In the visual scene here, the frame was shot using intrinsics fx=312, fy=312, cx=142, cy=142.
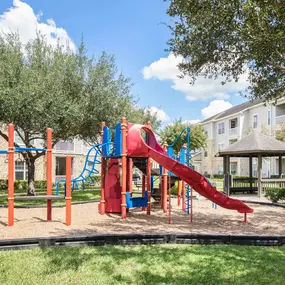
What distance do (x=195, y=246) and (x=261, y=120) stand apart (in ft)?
106

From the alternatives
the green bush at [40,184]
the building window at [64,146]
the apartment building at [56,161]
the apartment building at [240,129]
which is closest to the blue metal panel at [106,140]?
the apartment building at [56,161]

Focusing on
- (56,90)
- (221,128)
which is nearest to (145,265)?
(56,90)

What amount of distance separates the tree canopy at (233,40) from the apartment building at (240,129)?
22.3 m

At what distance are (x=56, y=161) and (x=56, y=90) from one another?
16.7 m

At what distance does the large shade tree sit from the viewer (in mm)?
13305

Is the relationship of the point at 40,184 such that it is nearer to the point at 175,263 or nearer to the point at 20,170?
the point at 20,170

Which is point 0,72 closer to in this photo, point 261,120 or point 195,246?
point 195,246

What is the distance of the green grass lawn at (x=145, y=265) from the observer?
14.5ft

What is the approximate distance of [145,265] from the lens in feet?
16.5

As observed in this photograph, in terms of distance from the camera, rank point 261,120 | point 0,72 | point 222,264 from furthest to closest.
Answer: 1. point 261,120
2. point 0,72
3. point 222,264

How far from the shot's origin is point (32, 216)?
10344 millimetres

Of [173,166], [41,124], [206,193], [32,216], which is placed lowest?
[32,216]

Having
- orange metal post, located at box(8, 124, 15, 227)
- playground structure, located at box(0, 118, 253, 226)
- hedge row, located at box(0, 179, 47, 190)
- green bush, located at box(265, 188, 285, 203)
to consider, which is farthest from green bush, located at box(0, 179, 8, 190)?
green bush, located at box(265, 188, 285, 203)

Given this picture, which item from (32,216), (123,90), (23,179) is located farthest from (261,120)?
(32,216)
